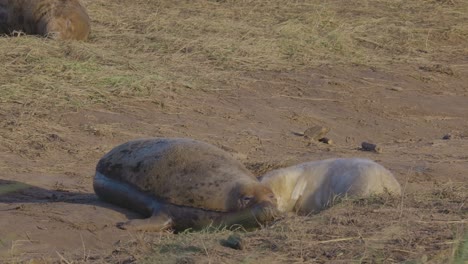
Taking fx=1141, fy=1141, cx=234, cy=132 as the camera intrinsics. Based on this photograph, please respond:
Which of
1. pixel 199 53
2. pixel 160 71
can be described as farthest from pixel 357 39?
pixel 160 71

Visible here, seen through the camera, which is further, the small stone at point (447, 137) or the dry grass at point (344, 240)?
the small stone at point (447, 137)

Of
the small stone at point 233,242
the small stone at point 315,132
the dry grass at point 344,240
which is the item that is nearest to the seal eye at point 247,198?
the dry grass at point 344,240

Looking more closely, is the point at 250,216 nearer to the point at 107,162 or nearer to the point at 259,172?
the point at 107,162

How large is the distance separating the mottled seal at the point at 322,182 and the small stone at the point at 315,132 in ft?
8.09

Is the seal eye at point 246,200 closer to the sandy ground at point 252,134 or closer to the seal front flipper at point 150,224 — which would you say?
the seal front flipper at point 150,224

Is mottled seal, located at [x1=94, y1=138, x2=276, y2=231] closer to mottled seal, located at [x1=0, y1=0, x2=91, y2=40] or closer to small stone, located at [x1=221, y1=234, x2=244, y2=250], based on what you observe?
small stone, located at [x1=221, y1=234, x2=244, y2=250]

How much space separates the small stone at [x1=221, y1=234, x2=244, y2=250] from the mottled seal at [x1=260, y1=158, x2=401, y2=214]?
155cm

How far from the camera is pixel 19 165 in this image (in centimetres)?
805

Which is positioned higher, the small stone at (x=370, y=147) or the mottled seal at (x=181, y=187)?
the mottled seal at (x=181, y=187)

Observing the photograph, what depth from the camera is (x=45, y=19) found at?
12.2 metres

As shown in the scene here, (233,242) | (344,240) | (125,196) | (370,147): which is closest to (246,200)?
(125,196)

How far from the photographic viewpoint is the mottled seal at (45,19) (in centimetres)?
1212

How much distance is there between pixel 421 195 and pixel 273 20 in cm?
727

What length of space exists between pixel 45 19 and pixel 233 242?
7.48m
